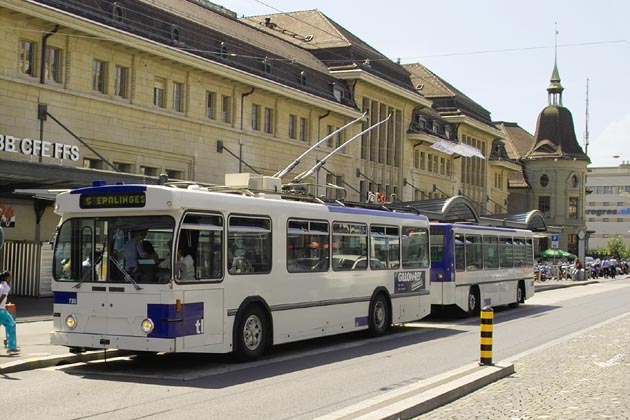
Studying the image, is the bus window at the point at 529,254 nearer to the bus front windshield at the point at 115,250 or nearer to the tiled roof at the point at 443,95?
the bus front windshield at the point at 115,250

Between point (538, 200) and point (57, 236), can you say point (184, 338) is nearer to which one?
point (57, 236)

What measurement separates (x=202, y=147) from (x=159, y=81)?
11.4 ft

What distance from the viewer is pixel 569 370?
45.0 ft

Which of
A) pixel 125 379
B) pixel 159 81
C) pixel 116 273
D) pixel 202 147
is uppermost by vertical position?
pixel 159 81

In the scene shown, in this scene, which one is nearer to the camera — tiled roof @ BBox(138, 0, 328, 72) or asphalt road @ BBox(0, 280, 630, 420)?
asphalt road @ BBox(0, 280, 630, 420)

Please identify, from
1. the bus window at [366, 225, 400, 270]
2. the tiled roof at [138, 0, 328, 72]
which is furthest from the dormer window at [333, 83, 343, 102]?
the bus window at [366, 225, 400, 270]

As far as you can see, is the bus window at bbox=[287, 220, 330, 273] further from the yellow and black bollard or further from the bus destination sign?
the yellow and black bollard

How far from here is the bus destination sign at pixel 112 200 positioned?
41.8 ft

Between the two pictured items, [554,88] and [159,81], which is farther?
[554,88]

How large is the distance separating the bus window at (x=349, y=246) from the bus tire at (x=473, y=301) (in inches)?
309

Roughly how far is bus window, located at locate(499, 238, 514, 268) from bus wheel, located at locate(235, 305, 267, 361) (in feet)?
47.0

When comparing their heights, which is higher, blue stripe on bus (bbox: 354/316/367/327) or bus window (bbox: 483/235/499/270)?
bus window (bbox: 483/235/499/270)

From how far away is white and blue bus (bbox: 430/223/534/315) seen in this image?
2344 cm

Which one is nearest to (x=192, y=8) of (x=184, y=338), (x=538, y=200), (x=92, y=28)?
(x=92, y=28)
